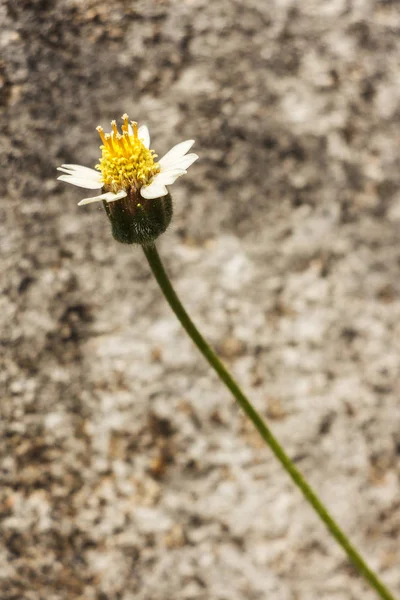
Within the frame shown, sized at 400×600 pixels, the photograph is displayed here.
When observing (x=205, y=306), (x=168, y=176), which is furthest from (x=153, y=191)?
(x=205, y=306)

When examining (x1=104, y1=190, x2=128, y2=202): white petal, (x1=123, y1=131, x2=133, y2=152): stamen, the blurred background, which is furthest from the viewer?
the blurred background

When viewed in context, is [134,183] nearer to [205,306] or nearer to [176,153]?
[176,153]

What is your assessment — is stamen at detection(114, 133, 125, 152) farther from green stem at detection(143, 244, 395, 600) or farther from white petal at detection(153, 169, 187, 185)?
green stem at detection(143, 244, 395, 600)

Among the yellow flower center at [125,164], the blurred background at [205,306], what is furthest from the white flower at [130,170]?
the blurred background at [205,306]

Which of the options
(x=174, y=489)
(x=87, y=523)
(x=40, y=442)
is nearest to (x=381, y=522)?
(x=174, y=489)

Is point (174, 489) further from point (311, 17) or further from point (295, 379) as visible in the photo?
point (311, 17)

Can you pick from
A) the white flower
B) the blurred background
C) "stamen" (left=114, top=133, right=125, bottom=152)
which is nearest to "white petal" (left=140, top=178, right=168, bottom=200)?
the white flower
